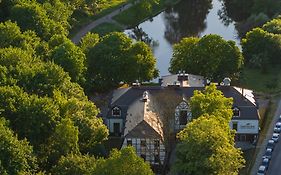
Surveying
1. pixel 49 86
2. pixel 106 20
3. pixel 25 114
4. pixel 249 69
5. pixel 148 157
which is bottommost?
pixel 148 157

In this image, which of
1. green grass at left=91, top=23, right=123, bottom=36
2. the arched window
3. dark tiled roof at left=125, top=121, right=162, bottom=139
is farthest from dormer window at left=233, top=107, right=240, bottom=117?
green grass at left=91, top=23, right=123, bottom=36

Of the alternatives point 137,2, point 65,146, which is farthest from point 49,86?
point 137,2

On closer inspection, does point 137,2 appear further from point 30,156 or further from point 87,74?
point 30,156

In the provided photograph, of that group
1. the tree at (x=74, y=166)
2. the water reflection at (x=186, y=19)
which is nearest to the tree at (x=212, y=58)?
the water reflection at (x=186, y=19)

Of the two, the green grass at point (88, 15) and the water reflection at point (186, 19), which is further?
the water reflection at point (186, 19)

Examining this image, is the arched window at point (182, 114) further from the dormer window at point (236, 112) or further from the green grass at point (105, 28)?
the green grass at point (105, 28)

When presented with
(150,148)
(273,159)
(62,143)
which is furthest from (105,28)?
(273,159)

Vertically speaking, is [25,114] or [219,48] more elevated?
[219,48]
